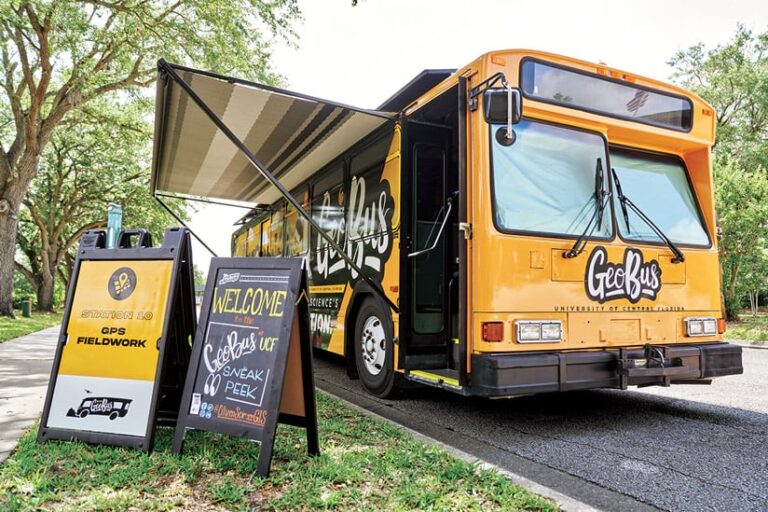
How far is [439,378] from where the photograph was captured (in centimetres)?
477

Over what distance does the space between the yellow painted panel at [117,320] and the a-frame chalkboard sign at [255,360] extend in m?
0.37

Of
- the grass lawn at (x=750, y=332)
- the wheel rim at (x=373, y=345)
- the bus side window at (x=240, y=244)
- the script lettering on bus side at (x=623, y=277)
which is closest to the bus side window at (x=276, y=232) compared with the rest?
the bus side window at (x=240, y=244)

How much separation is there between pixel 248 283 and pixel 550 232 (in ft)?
8.27

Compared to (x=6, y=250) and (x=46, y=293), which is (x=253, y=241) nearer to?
(x=6, y=250)

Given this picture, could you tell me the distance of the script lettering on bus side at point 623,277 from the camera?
15.4 ft

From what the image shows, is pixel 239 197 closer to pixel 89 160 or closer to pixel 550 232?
pixel 550 232

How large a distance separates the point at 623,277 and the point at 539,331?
1.05m

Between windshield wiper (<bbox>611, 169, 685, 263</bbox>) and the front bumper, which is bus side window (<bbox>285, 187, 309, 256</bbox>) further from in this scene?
the front bumper

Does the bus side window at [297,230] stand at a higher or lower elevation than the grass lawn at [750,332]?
higher

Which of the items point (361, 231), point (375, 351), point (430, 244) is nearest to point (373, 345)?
point (375, 351)

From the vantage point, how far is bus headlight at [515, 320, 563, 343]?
14.3ft

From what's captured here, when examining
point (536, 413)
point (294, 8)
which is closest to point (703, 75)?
point (294, 8)

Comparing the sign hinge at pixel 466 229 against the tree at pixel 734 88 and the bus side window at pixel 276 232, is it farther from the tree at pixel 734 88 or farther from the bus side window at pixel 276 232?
the tree at pixel 734 88

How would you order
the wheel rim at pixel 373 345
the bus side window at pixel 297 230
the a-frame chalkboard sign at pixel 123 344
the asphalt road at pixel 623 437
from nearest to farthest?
the asphalt road at pixel 623 437
the a-frame chalkboard sign at pixel 123 344
the wheel rim at pixel 373 345
the bus side window at pixel 297 230
